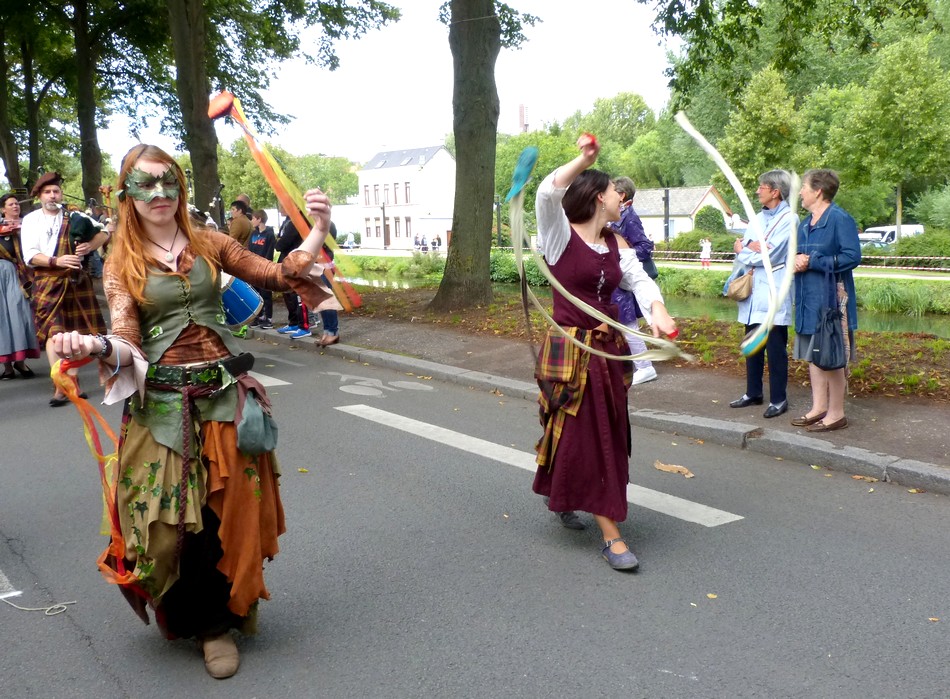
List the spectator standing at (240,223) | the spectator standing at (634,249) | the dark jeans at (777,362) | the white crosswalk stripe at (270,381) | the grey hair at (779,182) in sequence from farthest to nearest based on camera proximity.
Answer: the spectator standing at (240,223), the white crosswalk stripe at (270,381), the spectator standing at (634,249), the dark jeans at (777,362), the grey hair at (779,182)

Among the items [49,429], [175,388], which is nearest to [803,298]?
[175,388]

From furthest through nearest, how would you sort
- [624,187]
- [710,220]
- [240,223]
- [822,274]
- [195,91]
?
1. [710,220]
2. [195,91]
3. [240,223]
4. [624,187]
5. [822,274]

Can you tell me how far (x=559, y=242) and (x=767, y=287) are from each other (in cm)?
346

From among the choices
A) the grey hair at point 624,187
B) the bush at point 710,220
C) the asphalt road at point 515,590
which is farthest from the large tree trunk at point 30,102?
the bush at point 710,220

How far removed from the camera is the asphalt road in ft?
10.7

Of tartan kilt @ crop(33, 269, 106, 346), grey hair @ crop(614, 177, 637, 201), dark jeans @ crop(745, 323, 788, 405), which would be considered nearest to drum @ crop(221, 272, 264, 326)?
dark jeans @ crop(745, 323, 788, 405)

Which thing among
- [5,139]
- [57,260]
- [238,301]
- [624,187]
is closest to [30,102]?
[5,139]

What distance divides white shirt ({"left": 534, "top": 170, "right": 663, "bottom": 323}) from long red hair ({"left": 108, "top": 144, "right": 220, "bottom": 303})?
146cm

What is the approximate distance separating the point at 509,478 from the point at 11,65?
34.4 m

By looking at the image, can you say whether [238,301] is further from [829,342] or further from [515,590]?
[829,342]

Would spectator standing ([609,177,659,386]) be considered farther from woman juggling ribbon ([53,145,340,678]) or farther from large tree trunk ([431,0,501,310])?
woman juggling ribbon ([53,145,340,678])

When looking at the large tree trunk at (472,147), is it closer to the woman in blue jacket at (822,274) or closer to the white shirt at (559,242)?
the woman in blue jacket at (822,274)

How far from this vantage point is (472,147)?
512 inches

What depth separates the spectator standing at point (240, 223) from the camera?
1122 cm
